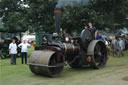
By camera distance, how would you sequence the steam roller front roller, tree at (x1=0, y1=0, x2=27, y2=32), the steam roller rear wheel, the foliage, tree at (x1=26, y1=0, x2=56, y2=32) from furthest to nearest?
tree at (x1=0, y1=0, x2=27, y2=32) → tree at (x1=26, y1=0, x2=56, y2=32) → the foliage → the steam roller rear wheel → the steam roller front roller

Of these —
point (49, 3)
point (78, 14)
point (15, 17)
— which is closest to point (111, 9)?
point (78, 14)

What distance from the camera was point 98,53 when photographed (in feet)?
27.2

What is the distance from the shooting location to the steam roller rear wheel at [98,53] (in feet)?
26.0

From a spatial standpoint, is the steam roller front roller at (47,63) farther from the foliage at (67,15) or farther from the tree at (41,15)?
the tree at (41,15)

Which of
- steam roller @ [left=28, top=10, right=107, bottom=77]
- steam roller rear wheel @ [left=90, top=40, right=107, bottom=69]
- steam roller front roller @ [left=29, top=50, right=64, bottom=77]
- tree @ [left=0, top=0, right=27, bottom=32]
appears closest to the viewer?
steam roller front roller @ [left=29, top=50, right=64, bottom=77]

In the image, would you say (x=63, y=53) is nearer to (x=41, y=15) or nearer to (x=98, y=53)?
(x=98, y=53)

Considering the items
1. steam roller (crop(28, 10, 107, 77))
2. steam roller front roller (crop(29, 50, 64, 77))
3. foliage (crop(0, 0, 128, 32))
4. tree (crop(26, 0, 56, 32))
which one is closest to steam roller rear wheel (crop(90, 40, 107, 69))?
steam roller (crop(28, 10, 107, 77))

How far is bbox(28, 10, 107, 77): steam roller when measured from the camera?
21.7ft

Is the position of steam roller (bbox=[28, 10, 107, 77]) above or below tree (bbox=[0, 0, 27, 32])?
below

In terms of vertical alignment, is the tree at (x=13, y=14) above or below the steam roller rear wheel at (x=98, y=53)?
above

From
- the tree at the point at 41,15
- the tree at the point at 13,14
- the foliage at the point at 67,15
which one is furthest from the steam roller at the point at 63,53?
the tree at the point at 13,14

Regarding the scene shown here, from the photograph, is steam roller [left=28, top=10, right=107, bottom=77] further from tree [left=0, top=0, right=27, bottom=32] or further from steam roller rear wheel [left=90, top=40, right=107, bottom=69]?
tree [left=0, top=0, right=27, bottom=32]

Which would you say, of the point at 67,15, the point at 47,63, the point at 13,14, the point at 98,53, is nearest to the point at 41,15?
the point at 13,14

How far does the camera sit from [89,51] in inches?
309
